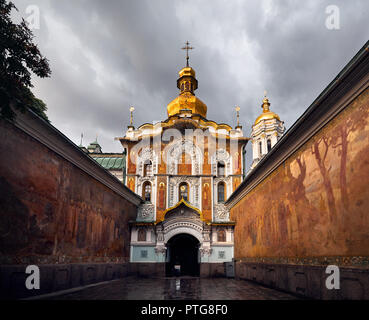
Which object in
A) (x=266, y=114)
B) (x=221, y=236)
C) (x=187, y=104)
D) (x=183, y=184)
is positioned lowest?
(x=221, y=236)

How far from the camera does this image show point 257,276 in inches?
565

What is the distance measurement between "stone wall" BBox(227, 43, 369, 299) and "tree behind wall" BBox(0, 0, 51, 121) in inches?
251

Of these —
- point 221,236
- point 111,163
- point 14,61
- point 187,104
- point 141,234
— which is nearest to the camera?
point 14,61

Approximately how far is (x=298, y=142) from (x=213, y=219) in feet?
40.4

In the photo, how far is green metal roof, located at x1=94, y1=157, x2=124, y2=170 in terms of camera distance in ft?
102

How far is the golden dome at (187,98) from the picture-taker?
27188mm

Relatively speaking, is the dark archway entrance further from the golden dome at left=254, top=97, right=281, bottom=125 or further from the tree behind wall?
the tree behind wall

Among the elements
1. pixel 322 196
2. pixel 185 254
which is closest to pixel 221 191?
pixel 185 254

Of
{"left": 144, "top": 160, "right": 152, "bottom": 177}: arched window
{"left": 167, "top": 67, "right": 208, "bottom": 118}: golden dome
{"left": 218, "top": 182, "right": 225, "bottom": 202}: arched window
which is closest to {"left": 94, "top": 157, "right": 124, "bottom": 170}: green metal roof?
{"left": 167, "top": 67, "right": 208, "bottom": 118}: golden dome

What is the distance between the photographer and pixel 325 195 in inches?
318

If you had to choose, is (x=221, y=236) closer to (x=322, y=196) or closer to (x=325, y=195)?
(x=322, y=196)

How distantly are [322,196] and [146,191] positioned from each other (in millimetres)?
15534

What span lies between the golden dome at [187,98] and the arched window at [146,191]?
23.7ft

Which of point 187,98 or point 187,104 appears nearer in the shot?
point 187,104
